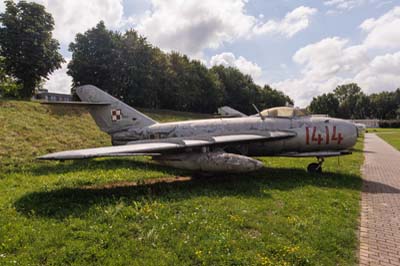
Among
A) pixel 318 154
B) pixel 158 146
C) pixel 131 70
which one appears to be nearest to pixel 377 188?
pixel 318 154

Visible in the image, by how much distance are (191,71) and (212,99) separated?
8.53 meters

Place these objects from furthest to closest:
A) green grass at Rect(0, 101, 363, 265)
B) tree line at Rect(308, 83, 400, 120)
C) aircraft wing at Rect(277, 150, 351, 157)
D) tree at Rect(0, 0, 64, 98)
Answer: tree line at Rect(308, 83, 400, 120) < tree at Rect(0, 0, 64, 98) < aircraft wing at Rect(277, 150, 351, 157) < green grass at Rect(0, 101, 363, 265)

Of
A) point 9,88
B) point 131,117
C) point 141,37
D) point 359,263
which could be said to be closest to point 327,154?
point 359,263

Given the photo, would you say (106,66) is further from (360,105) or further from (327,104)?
(360,105)

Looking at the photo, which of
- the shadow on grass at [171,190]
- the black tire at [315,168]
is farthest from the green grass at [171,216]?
the black tire at [315,168]

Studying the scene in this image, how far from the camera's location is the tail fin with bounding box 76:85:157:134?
462 inches

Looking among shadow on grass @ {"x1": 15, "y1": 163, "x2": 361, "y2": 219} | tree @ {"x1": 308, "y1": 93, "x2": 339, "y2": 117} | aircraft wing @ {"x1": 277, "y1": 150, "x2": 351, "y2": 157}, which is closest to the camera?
shadow on grass @ {"x1": 15, "y1": 163, "x2": 361, "y2": 219}

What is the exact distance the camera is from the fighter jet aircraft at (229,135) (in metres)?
8.99

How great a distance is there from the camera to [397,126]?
8300cm

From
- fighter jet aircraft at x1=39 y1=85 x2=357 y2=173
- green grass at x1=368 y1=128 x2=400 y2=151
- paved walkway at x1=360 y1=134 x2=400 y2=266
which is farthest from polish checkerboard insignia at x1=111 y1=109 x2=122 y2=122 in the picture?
green grass at x1=368 y1=128 x2=400 y2=151

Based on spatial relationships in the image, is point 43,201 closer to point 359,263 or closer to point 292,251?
point 292,251

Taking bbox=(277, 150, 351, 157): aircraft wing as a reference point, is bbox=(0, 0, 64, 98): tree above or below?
above

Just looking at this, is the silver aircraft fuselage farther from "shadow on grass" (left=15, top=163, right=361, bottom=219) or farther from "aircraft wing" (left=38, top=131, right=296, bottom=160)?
"shadow on grass" (left=15, top=163, right=361, bottom=219)

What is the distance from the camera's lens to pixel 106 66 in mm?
37125
